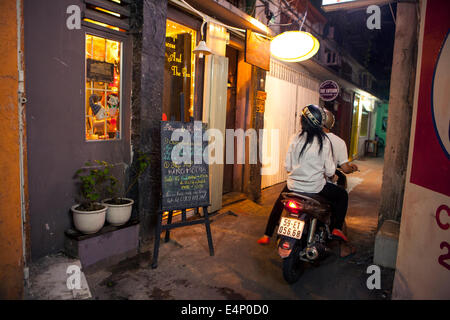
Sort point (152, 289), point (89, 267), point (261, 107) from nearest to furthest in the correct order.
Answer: point (152, 289)
point (89, 267)
point (261, 107)

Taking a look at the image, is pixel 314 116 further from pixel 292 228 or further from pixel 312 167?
pixel 292 228

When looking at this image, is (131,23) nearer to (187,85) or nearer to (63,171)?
(187,85)

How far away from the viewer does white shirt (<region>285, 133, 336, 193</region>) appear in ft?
14.0

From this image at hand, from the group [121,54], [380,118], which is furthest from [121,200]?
[380,118]

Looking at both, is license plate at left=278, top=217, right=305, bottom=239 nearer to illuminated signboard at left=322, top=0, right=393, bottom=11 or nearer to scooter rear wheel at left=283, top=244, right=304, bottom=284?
scooter rear wheel at left=283, top=244, right=304, bottom=284

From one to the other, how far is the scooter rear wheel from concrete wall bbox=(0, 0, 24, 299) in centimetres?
284

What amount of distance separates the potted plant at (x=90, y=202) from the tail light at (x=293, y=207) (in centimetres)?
239

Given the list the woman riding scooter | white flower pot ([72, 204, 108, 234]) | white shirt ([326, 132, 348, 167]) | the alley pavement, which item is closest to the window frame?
white flower pot ([72, 204, 108, 234])

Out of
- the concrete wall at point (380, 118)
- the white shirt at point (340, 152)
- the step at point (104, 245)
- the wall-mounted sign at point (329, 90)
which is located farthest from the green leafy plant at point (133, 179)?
the concrete wall at point (380, 118)

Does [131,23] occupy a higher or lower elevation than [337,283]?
higher

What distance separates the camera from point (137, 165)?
475 centimetres

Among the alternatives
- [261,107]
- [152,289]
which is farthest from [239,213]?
[152,289]
